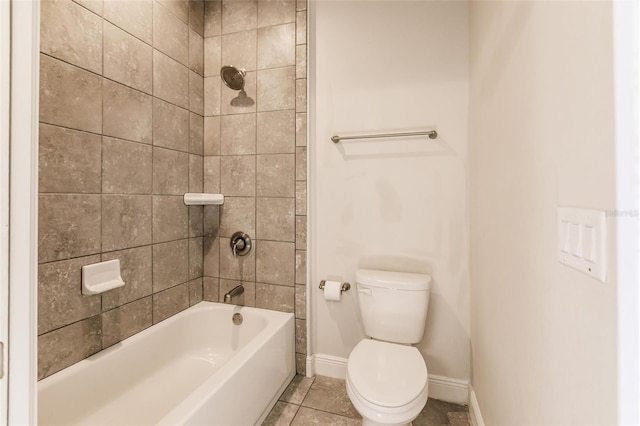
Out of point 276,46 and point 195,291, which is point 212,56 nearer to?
point 276,46

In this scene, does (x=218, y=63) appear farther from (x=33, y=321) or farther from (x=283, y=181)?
(x=33, y=321)

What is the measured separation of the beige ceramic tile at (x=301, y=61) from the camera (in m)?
1.89

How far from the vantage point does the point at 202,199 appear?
76.0 inches

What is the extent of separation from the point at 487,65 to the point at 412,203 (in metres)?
0.79

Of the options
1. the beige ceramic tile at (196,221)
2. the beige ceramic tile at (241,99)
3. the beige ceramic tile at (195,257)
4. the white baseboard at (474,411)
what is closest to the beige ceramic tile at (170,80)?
the beige ceramic tile at (241,99)

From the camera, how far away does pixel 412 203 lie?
1.78m

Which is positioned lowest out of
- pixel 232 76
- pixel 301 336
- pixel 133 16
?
pixel 301 336

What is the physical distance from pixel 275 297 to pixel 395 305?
83cm

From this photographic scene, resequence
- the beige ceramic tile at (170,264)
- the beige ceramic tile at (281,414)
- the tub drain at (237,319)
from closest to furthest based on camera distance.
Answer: the beige ceramic tile at (281,414), the beige ceramic tile at (170,264), the tub drain at (237,319)

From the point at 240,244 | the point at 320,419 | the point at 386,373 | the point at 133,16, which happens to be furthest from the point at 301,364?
the point at 133,16

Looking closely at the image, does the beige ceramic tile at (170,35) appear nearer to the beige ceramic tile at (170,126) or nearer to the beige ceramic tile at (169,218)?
the beige ceramic tile at (170,126)

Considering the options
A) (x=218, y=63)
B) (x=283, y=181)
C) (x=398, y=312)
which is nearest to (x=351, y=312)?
(x=398, y=312)

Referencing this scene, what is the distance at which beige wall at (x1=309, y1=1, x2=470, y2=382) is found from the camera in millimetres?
1710

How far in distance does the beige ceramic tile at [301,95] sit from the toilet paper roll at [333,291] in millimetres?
1152
